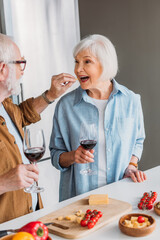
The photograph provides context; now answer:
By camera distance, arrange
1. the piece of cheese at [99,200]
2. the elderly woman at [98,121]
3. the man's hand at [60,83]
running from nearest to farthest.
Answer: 1. the piece of cheese at [99,200]
2. the elderly woman at [98,121]
3. the man's hand at [60,83]

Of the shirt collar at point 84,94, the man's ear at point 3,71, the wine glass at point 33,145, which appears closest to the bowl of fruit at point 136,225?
the wine glass at point 33,145

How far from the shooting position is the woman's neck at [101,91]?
218 centimetres

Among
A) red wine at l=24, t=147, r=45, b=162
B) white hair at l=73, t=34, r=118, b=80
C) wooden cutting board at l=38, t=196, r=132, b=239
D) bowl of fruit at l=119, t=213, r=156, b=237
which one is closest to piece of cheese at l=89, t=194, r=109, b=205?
wooden cutting board at l=38, t=196, r=132, b=239

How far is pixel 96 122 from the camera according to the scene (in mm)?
2121

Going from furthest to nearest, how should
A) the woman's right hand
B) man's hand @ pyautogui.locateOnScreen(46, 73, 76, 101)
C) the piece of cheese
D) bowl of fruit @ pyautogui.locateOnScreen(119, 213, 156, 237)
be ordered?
man's hand @ pyautogui.locateOnScreen(46, 73, 76, 101) < the woman's right hand < the piece of cheese < bowl of fruit @ pyautogui.locateOnScreen(119, 213, 156, 237)

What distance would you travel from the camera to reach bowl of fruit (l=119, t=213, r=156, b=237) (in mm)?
1305

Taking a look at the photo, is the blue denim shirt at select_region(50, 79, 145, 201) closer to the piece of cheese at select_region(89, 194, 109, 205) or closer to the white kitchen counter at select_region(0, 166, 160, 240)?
the white kitchen counter at select_region(0, 166, 160, 240)

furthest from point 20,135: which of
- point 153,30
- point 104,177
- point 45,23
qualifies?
point 153,30

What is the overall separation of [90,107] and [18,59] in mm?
558

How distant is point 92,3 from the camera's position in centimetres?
405

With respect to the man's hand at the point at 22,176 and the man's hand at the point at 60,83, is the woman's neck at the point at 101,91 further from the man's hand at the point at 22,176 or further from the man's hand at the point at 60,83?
the man's hand at the point at 22,176

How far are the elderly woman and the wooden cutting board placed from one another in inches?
15.5

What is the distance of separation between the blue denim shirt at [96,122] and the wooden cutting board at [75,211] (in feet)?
1.32

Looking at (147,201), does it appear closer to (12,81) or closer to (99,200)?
Result: (99,200)
